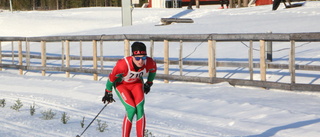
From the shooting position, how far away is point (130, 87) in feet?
25.3

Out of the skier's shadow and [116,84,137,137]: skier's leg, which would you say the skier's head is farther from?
the skier's shadow

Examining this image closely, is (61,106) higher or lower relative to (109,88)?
lower

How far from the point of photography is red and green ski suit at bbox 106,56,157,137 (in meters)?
7.45

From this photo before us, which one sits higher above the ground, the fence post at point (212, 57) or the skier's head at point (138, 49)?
the skier's head at point (138, 49)

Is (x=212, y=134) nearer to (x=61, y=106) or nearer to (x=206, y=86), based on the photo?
(x=61, y=106)

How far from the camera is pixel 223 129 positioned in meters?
8.95

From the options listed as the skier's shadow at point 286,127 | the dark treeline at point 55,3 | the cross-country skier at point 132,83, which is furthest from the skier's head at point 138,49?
the dark treeline at point 55,3

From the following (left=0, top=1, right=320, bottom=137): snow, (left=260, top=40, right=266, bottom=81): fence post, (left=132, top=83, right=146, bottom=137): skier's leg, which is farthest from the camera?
(left=260, top=40, right=266, bottom=81): fence post

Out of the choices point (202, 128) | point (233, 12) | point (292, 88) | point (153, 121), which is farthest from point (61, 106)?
point (233, 12)

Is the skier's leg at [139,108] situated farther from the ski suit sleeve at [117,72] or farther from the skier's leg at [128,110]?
the ski suit sleeve at [117,72]

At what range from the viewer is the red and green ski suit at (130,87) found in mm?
7445

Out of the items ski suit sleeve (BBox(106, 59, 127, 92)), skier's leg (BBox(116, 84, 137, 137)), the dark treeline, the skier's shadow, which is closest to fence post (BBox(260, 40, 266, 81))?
the skier's shadow

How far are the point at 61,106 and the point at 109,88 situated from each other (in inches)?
181

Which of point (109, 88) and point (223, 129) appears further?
point (223, 129)
